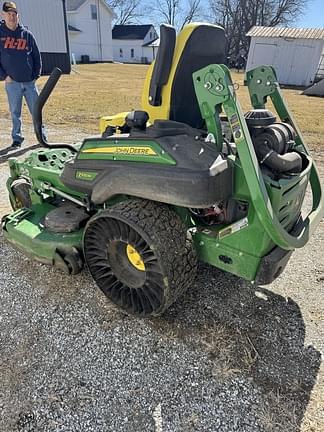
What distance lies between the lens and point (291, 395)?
5.88ft

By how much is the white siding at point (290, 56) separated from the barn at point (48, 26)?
10.3 meters

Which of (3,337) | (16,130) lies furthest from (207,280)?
(16,130)

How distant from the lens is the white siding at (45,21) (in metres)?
17.1

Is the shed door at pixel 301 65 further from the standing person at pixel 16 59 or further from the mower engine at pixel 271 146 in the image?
the mower engine at pixel 271 146

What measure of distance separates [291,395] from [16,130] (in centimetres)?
545

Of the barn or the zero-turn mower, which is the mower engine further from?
the barn

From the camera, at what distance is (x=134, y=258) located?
7.25 feet

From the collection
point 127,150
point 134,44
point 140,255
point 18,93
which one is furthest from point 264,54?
point 134,44

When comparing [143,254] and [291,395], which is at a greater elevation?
[143,254]

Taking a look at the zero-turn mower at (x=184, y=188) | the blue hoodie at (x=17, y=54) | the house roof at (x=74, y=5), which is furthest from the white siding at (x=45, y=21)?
the zero-turn mower at (x=184, y=188)

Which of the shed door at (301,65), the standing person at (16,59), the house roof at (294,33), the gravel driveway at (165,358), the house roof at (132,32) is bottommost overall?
the house roof at (132,32)

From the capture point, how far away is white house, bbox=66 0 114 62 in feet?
106

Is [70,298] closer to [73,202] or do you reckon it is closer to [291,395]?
[73,202]

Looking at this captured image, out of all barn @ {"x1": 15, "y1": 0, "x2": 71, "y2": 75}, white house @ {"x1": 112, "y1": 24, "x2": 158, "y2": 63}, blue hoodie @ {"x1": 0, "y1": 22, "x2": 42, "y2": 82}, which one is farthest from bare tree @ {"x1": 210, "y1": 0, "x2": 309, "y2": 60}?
blue hoodie @ {"x1": 0, "y1": 22, "x2": 42, "y2": 82}
